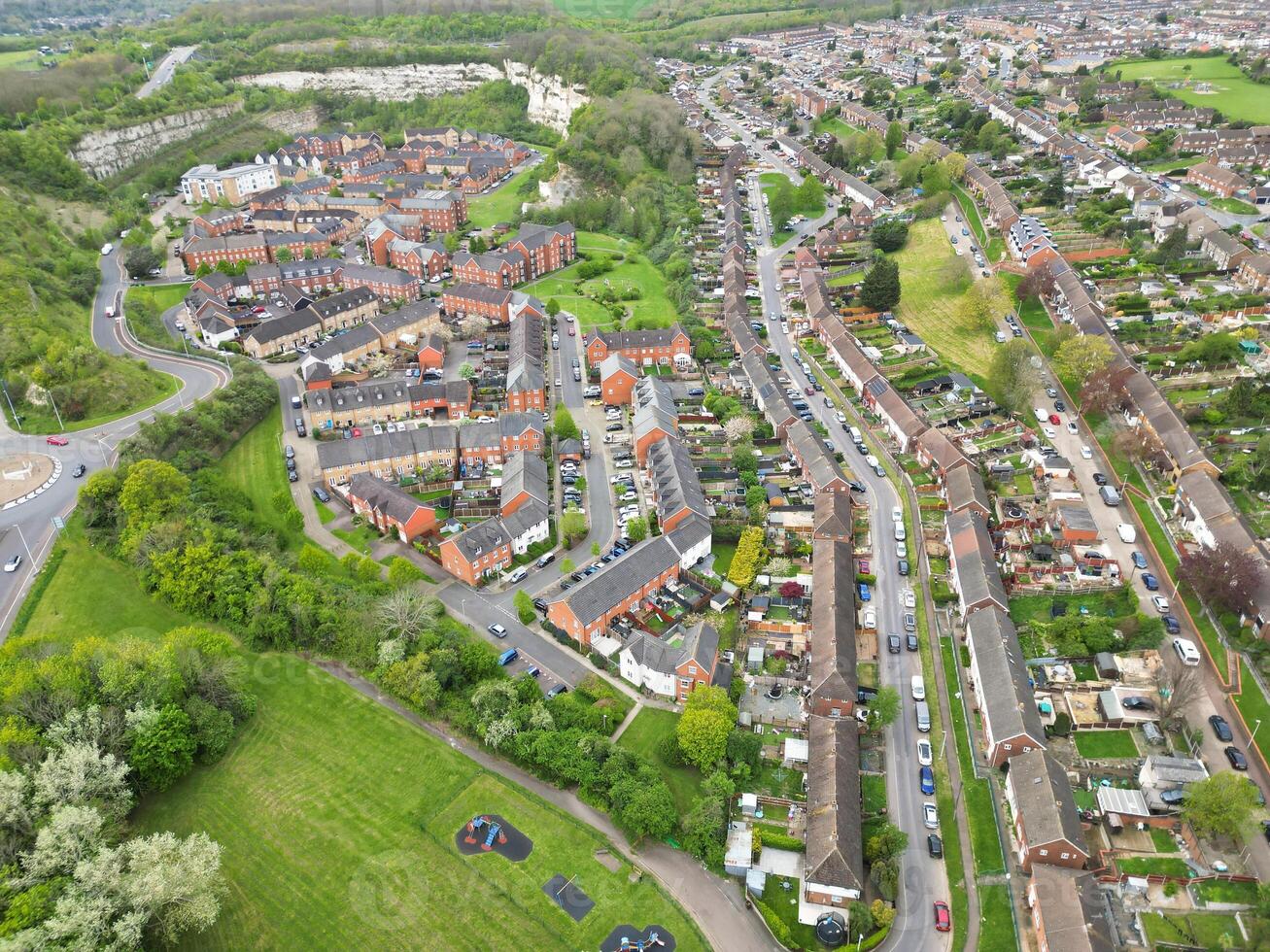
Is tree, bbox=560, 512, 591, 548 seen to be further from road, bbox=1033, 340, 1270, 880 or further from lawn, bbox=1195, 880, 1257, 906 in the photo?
lawn, bbox=1195, 880, 1257, 906

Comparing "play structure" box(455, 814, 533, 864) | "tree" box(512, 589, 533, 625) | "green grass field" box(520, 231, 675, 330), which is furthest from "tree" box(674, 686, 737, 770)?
"green grass field" box(520, 231, 675, 330)

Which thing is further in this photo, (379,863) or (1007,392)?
(1007,392)

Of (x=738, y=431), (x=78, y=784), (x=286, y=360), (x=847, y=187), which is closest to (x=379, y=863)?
(x=78, y=784)

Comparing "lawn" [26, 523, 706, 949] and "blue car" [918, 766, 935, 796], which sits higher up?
"blue car" [918, 766, 935, 796]

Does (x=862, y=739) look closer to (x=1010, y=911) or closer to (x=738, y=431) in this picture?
(x=1010, y=911)

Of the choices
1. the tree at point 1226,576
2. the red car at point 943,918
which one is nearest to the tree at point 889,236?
the tree at point 1226,576

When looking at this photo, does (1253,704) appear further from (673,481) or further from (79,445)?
(79,445)
